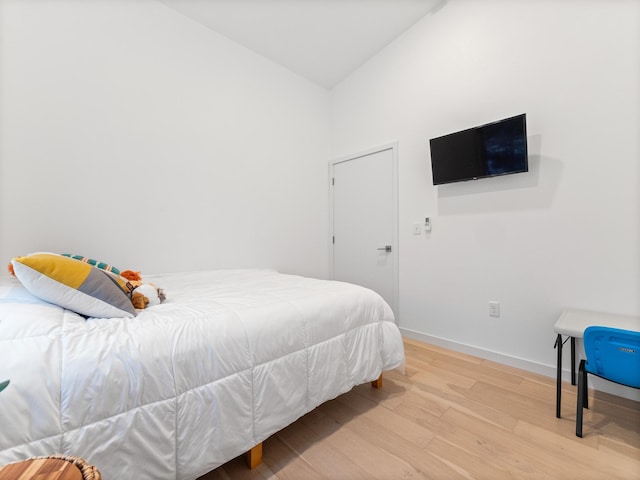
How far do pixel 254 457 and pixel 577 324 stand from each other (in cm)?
187

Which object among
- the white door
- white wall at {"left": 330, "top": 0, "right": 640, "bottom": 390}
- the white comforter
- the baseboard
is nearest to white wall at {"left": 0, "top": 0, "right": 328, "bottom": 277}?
the white door

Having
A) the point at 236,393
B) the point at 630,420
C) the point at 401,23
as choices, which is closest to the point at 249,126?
the point at 401,23

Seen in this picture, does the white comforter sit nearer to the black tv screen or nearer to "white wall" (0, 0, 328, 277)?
"white wall" (0, 0, 328, 277)

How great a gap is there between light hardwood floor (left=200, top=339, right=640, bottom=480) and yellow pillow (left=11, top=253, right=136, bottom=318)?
87cm

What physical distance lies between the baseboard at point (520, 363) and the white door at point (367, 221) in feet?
1.43

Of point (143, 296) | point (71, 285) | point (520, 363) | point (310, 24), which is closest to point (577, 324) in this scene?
point (520, 363)

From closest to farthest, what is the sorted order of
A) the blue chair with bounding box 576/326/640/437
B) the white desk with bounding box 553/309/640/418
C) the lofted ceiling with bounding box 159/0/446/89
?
the blue chair with bounding box 576/326/640/437, the white desk with bounding box 553/309/640/418, the lofted ceiling with bounding box 159/0/446/89

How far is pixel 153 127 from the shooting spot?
2.31 metres

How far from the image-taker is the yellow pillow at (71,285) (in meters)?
0.99

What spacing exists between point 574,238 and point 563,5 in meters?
1.65

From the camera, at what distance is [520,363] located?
209cm

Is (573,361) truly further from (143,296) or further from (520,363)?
(143,296)

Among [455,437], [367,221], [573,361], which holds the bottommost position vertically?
[455,437]

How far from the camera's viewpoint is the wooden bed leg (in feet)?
3.94
